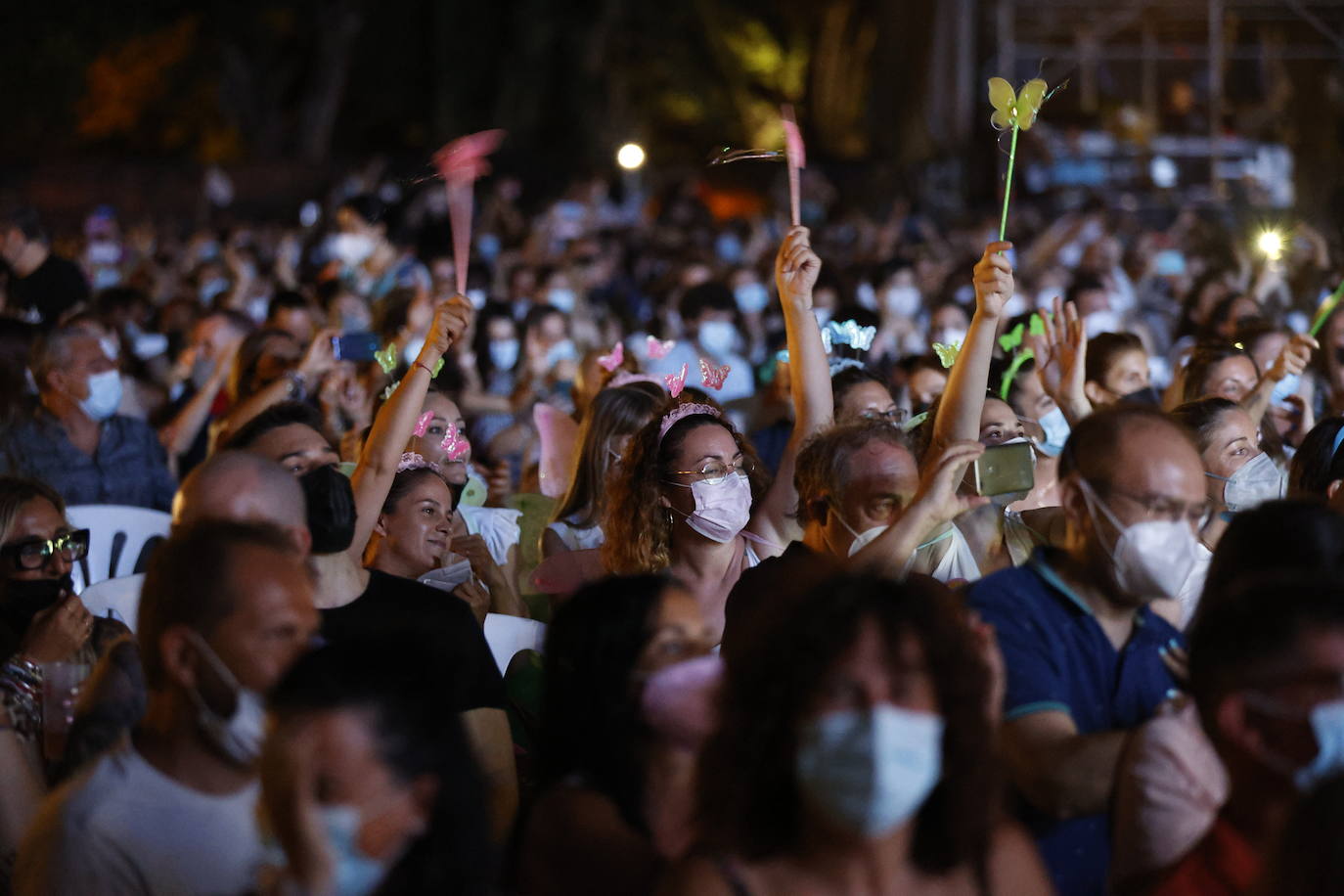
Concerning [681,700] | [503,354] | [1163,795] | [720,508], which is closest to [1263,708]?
[1163,795]

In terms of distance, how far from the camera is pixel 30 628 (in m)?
3.81

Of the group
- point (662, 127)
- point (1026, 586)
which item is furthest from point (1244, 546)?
point (662, 127)

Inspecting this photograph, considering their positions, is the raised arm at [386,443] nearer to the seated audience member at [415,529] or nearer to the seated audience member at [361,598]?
the seated audience member at [415,529]

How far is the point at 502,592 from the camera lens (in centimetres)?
546

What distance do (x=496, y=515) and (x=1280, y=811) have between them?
384cm

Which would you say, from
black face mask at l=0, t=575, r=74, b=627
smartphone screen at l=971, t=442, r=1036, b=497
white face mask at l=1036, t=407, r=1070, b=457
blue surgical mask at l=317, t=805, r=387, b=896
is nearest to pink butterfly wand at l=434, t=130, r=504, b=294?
black face mask at l=0, t=575, r=74, b=627

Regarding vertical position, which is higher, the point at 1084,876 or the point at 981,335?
the point at 981,335

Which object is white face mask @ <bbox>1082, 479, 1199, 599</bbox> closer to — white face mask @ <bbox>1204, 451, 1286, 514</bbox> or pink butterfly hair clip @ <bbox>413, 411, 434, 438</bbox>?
white face mask @ <bbox>1204, 451, 1286, 514</bbox>

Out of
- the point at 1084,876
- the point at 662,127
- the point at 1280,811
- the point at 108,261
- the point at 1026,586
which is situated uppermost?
the point at 662,127

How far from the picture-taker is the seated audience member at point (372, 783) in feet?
7.39

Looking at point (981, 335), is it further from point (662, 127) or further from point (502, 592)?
point (662, 127)

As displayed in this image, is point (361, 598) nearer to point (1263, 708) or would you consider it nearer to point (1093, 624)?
point (1093, 624)

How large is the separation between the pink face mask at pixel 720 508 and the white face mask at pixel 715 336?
4862mm

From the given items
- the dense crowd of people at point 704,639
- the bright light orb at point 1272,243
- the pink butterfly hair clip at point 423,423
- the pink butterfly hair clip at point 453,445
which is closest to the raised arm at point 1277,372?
the dense crowd of people at point 704,639
